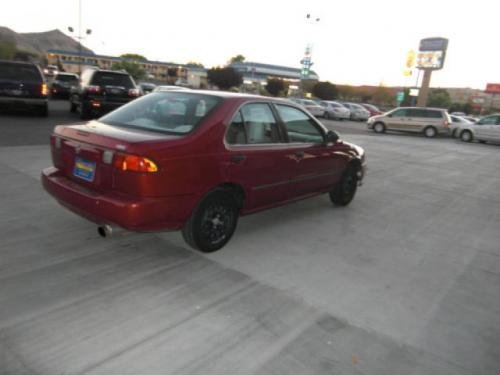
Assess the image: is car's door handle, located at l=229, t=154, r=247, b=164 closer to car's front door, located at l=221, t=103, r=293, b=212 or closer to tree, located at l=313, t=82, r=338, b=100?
car's front door, located at l=221, t=103, r=293, b=212

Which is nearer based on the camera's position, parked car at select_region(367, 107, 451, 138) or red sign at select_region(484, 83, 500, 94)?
parked car at select_region(367, 107, 451, 138)

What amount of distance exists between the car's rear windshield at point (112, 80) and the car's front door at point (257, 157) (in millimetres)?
10613

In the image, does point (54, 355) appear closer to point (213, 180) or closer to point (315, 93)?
point (213, 180)

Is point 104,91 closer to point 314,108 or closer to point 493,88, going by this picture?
point 314,108

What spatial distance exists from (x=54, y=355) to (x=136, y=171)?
148 cm

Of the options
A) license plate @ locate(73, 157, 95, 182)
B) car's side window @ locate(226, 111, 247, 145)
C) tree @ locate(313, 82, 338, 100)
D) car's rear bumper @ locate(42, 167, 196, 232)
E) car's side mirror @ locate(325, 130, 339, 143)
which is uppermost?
tree @ locate(313, 82, 338, 100)

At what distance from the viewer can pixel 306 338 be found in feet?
9.64

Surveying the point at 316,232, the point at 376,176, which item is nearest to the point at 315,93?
the point at 376,176

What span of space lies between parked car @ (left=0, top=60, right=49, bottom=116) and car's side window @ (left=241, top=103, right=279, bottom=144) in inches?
440

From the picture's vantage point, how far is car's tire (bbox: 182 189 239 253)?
3963mm

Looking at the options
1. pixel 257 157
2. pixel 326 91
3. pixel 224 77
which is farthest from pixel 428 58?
pixel 257 157

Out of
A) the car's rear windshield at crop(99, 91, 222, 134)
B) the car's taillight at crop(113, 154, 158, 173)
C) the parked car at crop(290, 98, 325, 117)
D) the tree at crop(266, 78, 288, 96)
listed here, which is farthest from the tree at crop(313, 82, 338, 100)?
the car's taillight at crop(113, 154, 158, 173)

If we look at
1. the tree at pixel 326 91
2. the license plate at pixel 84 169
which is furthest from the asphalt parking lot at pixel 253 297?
the tree at pixel 326 91

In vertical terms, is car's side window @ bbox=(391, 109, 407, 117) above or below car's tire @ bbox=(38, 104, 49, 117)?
above
